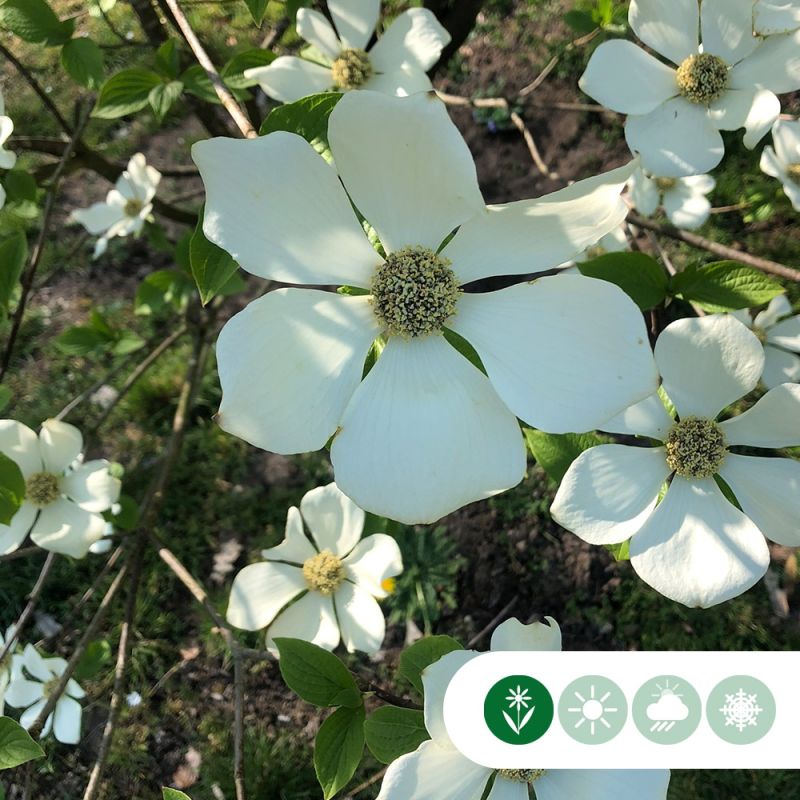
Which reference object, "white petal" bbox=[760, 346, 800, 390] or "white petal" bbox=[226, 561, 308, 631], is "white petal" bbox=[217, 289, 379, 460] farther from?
"white petal" bbox=[760, 346, 800, 390]

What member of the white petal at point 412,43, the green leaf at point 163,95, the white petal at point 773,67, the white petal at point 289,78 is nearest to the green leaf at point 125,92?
the green leaf at point 163,95

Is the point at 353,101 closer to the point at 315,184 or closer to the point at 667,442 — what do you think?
the point at 315,184

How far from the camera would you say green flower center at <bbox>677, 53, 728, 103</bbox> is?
1.01 metres

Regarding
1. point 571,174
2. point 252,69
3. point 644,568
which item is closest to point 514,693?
point 644,568

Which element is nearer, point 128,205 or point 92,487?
point 92,487

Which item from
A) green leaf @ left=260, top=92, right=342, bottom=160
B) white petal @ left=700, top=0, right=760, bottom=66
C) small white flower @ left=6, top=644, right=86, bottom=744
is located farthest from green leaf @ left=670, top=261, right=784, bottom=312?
small white flower @ left=6, top=644, right=86, bottom=744

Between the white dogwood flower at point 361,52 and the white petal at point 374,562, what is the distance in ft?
2.25

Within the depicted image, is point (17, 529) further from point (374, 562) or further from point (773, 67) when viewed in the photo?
point (773, 67)

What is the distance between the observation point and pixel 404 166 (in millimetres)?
653

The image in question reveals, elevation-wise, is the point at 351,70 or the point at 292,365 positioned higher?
the point at 351,70

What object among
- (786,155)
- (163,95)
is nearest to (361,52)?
(163,95)

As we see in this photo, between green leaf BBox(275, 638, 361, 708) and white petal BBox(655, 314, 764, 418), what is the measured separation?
1.60ft

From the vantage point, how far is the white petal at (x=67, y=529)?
3.75 ft

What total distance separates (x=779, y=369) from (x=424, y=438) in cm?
82
